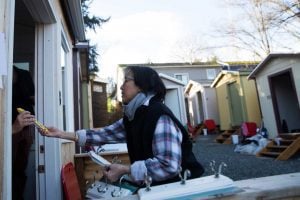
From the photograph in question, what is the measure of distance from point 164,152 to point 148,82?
1.74ft

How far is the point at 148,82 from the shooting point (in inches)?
69.7

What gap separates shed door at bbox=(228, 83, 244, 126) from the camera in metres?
12.7

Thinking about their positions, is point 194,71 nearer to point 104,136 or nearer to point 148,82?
point 104,136

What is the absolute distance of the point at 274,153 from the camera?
7332mm

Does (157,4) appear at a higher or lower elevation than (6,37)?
higher

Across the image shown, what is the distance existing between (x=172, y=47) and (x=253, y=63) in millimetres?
10793

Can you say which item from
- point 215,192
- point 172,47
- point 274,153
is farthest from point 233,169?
point 172,47

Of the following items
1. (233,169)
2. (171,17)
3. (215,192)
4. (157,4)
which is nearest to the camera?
(215,192)

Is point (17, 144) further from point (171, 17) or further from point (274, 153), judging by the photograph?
point (171, 17)

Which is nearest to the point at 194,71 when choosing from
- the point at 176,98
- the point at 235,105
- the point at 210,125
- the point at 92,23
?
the point at 210,125

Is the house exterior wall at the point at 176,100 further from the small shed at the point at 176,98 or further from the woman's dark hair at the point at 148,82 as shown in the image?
the woman's dark hair at the point at 148,82

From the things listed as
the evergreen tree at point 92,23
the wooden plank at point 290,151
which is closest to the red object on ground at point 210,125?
the evergreen tree at point 92,23

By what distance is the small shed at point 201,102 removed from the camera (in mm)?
16406

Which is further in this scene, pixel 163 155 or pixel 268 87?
pixel 268 87
